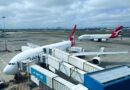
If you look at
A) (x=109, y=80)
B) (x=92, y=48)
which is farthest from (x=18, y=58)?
(x=92, y=48)

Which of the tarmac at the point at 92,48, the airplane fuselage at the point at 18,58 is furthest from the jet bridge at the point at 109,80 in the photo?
the tarmac at the point at 92,48

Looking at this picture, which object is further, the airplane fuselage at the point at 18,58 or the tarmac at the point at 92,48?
the tarmac at the point at 92,48

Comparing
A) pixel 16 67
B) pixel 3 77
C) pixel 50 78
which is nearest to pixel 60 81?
pixel 50 78

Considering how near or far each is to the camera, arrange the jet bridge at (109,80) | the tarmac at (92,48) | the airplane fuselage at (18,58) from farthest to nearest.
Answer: the tarmac at (92,48), the airplane fuselage at (18,58), the jet bridge at (109,80)

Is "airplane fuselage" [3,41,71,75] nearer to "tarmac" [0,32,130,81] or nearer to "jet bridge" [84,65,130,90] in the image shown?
"tarmac" [0,32,130,81]

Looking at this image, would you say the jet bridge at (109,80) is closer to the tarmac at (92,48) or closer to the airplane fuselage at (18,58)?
the airplane fuselage at (18,58)

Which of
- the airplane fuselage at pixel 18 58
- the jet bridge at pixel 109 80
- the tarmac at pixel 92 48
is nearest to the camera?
the jet bridge at pixel 109 80

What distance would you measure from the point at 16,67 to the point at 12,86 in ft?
10.0

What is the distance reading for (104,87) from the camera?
25.9ft

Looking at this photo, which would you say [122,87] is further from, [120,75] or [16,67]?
[16,67]

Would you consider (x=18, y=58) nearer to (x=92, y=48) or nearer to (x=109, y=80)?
(x=109, y=80)

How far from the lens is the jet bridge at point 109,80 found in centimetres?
827

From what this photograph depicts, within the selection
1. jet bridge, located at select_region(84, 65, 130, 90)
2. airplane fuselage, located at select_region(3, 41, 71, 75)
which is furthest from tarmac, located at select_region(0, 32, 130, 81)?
jet bridge, located at select_region(84, 65, 130, 90)

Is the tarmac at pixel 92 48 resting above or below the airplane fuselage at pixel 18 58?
below
